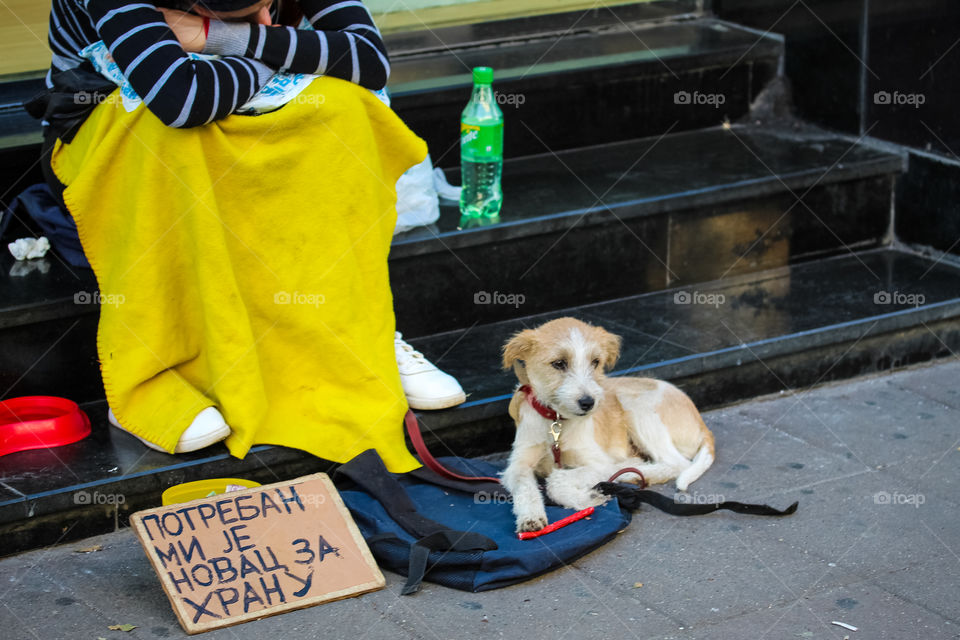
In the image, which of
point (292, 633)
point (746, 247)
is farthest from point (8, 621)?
point (746, 247)

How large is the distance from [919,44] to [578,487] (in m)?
2.84

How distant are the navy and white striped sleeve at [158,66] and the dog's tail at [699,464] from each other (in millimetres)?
1922

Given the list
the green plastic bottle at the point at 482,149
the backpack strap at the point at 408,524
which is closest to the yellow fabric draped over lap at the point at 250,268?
the backpack strap at the point at 408,524

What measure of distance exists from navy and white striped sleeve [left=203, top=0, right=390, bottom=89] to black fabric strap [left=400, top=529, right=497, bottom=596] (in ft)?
5.01

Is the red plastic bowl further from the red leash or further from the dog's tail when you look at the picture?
the dog's tail

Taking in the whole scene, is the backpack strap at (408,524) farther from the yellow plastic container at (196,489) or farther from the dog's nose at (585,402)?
the dog's nose at (585,402)

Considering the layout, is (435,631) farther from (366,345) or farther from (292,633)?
(366,345)

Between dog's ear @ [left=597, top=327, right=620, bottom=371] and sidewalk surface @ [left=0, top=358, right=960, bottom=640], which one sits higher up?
dog's ear @ [left=597, top=327, right=620, bottom=371]

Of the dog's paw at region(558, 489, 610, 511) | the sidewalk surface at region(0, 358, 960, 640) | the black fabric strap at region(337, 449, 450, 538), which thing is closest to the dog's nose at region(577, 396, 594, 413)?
the dog's paw at region(558, 489, 610, 511)

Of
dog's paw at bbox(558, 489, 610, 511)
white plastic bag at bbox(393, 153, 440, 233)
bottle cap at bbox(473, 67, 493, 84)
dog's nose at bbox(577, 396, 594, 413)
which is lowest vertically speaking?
dog's paw at bbox(558, 489, 610, 511)

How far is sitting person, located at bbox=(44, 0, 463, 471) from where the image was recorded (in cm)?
350

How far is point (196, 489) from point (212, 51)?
1385 mm

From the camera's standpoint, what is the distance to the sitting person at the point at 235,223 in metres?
3.50

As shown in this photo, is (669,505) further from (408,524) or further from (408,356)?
(408,356)
